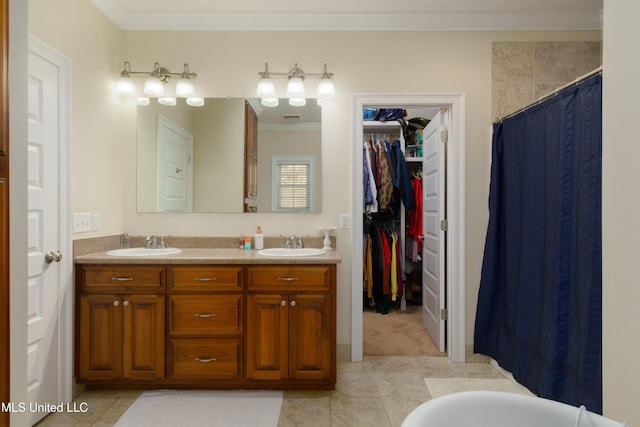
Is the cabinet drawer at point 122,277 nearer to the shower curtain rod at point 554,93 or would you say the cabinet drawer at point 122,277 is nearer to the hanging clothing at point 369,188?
the hanging clothing at point 369,188

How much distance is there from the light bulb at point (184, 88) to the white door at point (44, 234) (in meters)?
0.75

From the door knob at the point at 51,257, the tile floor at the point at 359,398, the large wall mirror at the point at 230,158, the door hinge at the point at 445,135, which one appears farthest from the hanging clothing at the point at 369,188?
the door knob at the point at 51,257

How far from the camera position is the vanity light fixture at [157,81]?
8.43ft

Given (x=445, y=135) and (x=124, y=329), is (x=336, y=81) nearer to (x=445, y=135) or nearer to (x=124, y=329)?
(x=445, y=135)

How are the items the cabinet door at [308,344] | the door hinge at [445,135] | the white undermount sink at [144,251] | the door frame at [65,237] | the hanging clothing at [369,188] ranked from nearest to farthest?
the door frame at [65,237] < the cabinet door at [308,344] < the white undermount sink at [144,251] < the door hinge at [445,135] < the hanging clothing at [369,188]

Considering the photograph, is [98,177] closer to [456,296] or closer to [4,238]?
[4,238]

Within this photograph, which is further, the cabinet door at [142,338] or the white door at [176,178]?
the white door at [176,178]

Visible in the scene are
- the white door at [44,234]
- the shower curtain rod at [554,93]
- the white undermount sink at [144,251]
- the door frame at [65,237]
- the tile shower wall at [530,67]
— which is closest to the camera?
the shower curtain rod at [554,93]

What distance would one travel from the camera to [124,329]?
2129 millimetres

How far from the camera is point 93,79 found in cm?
232

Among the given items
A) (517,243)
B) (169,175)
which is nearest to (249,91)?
(169,175)

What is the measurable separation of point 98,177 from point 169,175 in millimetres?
470

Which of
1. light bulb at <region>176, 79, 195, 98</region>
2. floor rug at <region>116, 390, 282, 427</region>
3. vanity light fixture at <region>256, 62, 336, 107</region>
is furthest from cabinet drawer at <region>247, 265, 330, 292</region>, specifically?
light bulb at <region>176, 79, 195, 98</region>

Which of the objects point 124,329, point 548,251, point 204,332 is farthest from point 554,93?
point 124,329
